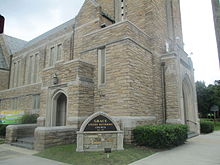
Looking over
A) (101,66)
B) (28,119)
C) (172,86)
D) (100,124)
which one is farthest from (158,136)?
(28,119)

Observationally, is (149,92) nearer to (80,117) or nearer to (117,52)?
(117,52)

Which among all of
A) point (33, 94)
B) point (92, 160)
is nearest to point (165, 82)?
point (92, 160)

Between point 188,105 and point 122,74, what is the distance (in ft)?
29.3

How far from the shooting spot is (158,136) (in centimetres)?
827

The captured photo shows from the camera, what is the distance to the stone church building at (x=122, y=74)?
9.95 m

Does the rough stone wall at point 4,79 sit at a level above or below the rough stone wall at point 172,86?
above

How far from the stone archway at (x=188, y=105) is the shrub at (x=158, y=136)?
6410 mm

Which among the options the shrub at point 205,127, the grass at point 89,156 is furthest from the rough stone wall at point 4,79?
the shrub at point 205,127

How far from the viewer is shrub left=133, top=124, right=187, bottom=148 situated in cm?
824

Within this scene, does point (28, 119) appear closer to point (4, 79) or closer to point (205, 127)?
point (4, 79)

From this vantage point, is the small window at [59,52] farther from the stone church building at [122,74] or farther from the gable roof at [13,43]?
the gable roof at [13,43]

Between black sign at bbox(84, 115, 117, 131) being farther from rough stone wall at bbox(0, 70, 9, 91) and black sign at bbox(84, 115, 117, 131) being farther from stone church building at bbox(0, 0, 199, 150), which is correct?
rough stone wall at bbox(0, 70, 9, 91)

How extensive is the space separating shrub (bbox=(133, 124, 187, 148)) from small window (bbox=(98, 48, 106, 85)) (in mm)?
3774

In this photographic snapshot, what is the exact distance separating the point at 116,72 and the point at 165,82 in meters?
4.51
